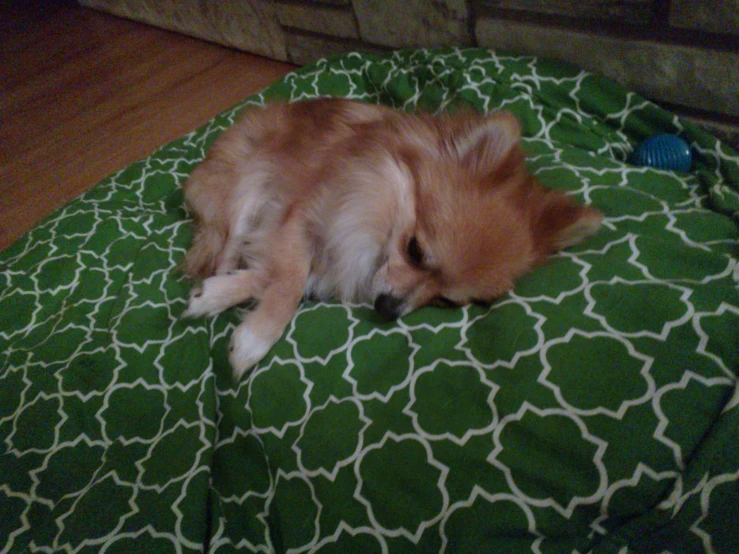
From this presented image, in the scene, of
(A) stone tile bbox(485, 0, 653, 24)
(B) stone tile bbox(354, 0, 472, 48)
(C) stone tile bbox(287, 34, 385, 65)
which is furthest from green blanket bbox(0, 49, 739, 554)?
(C) stone tile bbox(287, 34, 385, 65)

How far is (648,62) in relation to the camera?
5.83ft

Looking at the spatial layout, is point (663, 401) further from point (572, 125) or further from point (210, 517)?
point (572, 125)

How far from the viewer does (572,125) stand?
6.14 ft

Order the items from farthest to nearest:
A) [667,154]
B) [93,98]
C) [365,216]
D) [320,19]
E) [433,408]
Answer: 1. [93,98]
2. [320,19]
3. [667,154]
4. [365,216]
5. [433,408]

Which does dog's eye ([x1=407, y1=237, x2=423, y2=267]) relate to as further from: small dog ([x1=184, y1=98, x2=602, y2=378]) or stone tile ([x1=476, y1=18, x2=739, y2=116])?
stone tile ([x1=476, y1=18, x2=739, y2=116])

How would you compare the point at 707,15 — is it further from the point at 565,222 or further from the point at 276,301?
the point at 276,301

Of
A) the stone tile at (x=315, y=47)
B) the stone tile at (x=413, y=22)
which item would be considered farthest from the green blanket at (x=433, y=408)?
the stone tile at (x=315, y=47)

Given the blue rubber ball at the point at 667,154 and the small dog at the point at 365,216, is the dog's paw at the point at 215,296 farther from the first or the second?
the blue rubber ball at the point at 667,154

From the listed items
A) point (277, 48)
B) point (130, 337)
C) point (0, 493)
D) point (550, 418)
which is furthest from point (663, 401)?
point (277, 48)

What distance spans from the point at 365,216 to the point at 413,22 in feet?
4.89

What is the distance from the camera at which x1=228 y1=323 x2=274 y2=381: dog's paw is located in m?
1.32

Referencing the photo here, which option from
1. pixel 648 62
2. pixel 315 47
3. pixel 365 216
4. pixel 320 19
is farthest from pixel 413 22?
pixel 365 216

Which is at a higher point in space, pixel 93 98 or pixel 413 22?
pixel 413 22

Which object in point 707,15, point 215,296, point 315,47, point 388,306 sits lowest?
point 215,296
